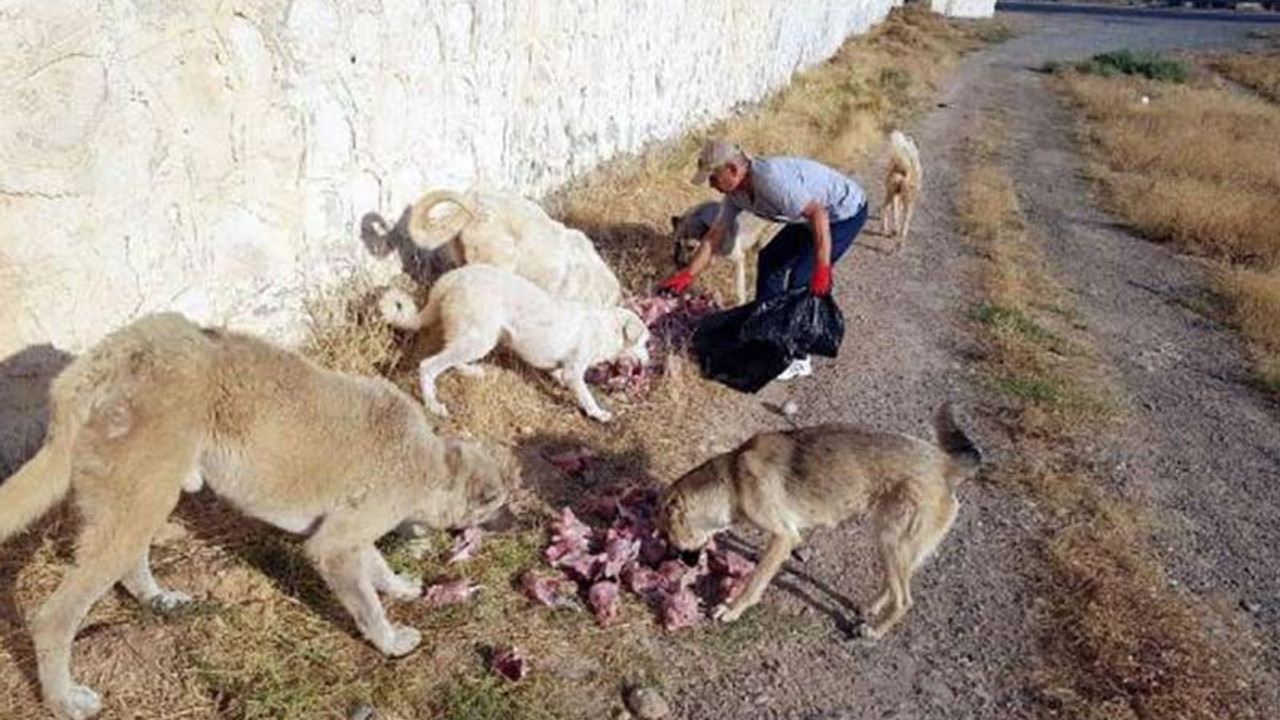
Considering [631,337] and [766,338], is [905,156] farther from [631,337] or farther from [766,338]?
[631,337]

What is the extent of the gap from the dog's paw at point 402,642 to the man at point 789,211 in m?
3.44

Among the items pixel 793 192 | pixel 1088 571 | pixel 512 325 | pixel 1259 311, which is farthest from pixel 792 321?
pixel 1259 311

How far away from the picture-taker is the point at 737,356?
6406 mm

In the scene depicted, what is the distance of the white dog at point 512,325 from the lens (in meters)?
5.32

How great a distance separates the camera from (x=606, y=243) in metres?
8.16

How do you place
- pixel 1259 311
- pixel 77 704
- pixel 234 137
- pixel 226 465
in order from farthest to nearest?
1. pixel 1259 311
2. pixel 234 137
3. pixel 226 465
4. pixel 77 704

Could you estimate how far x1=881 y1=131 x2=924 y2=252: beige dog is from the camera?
9594mm

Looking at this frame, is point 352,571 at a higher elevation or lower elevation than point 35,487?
lower

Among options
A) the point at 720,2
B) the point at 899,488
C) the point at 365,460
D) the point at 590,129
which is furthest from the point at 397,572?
the point at 720,2

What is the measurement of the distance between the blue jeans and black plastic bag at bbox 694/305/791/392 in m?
0.29

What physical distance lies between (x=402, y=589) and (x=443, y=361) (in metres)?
1.63

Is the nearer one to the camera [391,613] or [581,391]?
[391,613]

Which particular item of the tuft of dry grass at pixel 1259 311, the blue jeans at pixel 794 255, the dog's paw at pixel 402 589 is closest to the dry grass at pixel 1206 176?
the tuft of dry grass at pixel 1259 311

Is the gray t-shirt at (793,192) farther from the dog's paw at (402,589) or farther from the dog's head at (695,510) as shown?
the dog's paw at (402,589)
